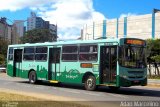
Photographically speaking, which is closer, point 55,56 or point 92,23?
point 55,56

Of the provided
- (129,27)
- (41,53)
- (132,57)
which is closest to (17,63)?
(41,53)

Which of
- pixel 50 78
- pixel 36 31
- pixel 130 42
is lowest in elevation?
pixel 50 78

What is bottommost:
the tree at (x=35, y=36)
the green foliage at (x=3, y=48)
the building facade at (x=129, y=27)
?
the green foliage at (x=3, y=48)

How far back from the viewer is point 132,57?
71.9ft

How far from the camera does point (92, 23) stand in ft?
311

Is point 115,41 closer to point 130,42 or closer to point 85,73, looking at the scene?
point 130,42

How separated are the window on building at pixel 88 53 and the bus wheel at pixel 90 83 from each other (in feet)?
3.60

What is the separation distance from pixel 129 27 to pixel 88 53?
62.6 meters

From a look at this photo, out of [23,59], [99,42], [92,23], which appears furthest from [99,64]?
[92,23]

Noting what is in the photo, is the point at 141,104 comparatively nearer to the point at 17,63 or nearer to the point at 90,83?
the point at 90,83

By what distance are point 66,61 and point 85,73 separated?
6.88ft

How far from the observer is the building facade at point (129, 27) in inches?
3144

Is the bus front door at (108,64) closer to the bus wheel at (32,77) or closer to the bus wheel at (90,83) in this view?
the bus wheel at (90,83)

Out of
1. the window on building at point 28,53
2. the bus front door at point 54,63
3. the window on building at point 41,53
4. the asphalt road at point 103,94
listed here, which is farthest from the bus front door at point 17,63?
the asphalt road at point 103,94
